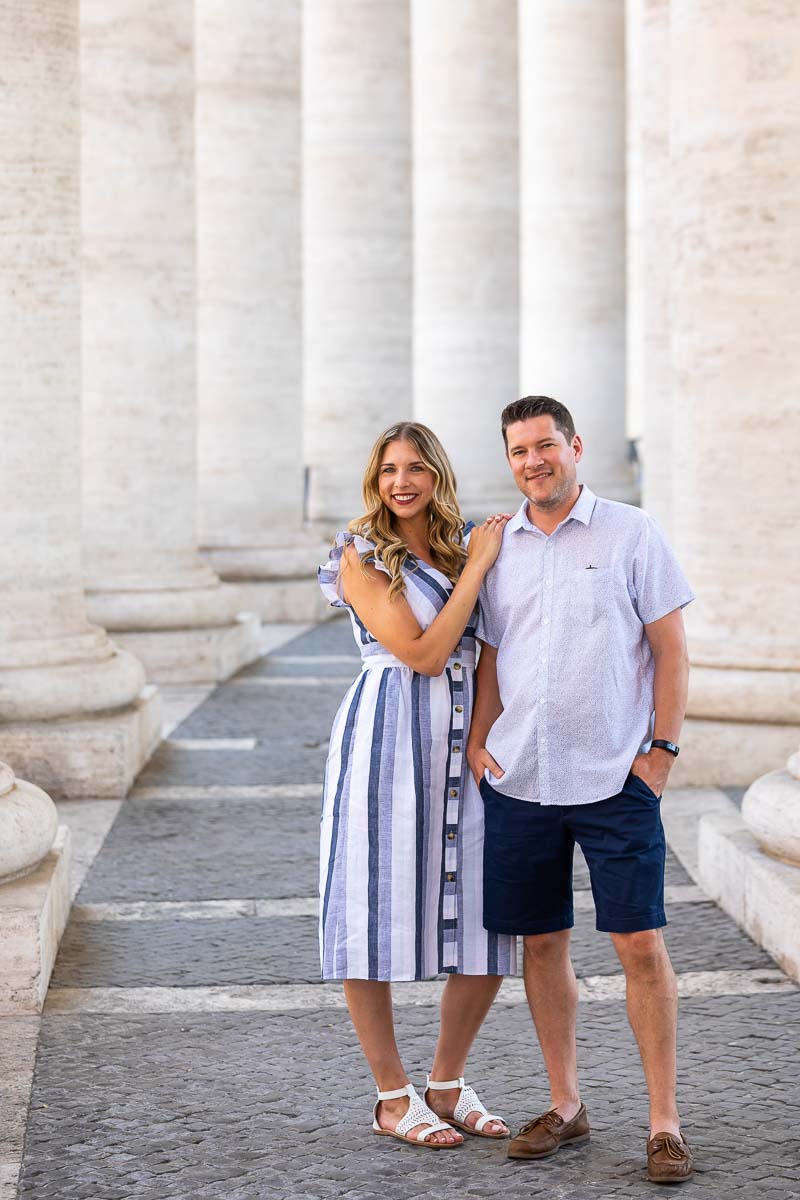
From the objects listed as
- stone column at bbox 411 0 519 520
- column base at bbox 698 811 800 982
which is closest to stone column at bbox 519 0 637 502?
stone column at bbox 411 0 519 520

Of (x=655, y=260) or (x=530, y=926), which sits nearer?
(x=530, y=926)

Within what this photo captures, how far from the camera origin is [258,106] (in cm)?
3019

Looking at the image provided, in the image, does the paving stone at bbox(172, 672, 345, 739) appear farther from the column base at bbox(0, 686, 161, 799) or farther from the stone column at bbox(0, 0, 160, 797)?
the stone column at bbox(0, 0, 160, 797)

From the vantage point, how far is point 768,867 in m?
11.5

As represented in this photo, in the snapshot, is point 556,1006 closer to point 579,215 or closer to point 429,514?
point 429,514

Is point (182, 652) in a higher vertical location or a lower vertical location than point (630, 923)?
lower

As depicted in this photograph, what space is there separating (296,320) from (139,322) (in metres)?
8.19

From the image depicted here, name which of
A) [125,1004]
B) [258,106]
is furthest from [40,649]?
[258,106]

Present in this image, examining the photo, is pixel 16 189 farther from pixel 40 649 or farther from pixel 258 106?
pixel 258 106

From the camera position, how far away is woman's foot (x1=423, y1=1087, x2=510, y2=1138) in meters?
8.37

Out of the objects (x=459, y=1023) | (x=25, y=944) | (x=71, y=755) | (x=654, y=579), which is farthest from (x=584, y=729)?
(x=71, y=755)

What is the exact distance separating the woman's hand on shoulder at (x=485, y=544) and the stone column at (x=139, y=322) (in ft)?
49.1

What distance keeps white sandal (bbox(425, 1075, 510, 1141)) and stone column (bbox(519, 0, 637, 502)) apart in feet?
128

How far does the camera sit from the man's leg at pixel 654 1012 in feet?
25.7
